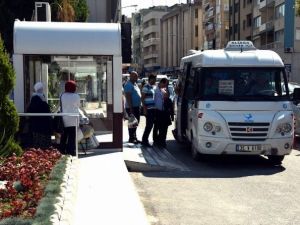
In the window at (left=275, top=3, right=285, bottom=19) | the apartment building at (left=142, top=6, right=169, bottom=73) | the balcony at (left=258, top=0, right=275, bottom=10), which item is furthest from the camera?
the apartment building at (left=142, top=6, right=169, bottom=73)

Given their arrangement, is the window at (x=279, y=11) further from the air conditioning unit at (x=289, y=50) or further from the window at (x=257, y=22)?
the window at (x=257, y=22)

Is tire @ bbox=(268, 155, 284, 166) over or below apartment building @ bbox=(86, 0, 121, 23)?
below

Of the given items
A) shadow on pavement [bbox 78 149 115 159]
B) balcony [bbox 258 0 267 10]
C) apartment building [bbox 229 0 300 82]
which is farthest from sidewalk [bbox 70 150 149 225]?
balcony [bbox 258 0 267 10]

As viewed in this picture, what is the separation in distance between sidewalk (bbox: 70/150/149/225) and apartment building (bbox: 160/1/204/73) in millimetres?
91863

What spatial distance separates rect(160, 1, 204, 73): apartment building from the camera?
108 meters

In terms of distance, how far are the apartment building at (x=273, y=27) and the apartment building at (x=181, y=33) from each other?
2669 cm

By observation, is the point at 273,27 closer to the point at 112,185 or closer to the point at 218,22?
the point at 218,22

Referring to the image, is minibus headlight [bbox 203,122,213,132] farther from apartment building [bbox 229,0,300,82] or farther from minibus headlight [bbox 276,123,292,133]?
apartment building [bbox 229,0,300,82]

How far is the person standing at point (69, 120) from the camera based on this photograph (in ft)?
33.9

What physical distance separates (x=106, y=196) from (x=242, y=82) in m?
5.01

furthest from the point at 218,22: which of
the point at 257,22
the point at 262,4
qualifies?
the point at 262,4

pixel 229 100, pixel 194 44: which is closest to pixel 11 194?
pixel 229 100

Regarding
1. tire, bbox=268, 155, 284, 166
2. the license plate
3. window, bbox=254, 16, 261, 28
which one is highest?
window, bbox=254, 16, 261, 28

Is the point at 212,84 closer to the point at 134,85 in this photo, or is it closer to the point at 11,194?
the point at 134,85
